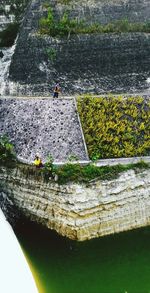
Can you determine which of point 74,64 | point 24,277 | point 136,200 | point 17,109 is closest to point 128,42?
point 74,64

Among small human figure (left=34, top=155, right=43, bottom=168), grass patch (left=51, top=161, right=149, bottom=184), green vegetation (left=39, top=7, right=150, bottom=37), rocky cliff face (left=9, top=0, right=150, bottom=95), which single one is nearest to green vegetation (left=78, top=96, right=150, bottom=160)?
grass patch (left=51, top=161, right=149, bottom=184)

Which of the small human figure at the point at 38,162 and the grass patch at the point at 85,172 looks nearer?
the grass patch at the point at 85,172

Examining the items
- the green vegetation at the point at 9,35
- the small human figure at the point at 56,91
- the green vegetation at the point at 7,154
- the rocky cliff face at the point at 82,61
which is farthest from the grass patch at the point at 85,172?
the green vegetation at the point at 9,35

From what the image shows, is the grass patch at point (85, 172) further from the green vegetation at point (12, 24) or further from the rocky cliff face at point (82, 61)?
the green vegetation at point (12, 24)

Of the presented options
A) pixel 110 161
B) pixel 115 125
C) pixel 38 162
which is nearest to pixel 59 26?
pixel 115 125

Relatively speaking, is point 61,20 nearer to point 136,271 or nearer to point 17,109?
point 17,109

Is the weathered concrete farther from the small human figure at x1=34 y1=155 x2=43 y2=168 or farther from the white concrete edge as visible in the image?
the small human figure at x1=34 y1=155 x2=43 y2=168

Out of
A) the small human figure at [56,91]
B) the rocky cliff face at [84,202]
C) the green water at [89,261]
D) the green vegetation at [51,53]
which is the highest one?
the green vegetation at [51,53]
